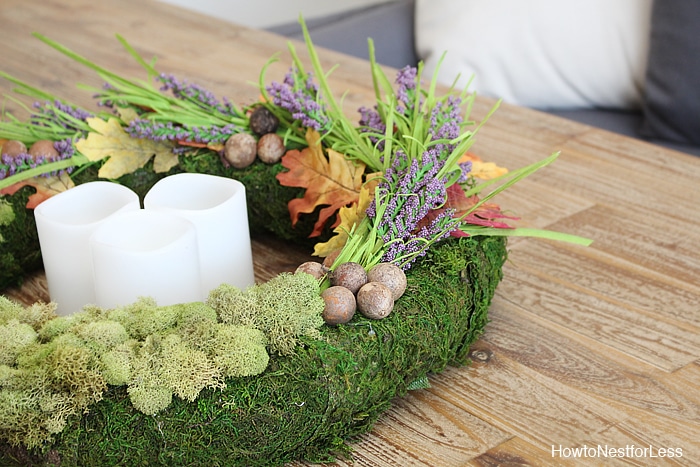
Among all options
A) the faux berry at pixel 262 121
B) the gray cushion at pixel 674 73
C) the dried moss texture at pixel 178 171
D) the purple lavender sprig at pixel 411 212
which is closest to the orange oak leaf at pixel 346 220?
the purple lavender sprig at pixel 411 212

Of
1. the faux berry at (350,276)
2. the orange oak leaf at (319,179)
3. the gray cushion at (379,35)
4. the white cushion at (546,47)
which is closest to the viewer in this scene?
the faux berry at (350,276)

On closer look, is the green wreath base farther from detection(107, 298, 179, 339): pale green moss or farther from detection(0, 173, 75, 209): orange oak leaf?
detection(0, 173, 75, 209): orange oak leaf

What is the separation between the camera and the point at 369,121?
3.50ft

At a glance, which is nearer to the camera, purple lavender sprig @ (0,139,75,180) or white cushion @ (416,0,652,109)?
purple lavender sprig @ (0,139,75,180)

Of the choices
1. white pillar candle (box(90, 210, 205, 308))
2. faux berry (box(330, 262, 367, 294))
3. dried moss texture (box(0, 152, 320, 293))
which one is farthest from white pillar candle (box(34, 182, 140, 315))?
faux berry (box(330, 262, 367, 294))

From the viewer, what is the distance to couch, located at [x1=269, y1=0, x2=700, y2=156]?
182 centimetres

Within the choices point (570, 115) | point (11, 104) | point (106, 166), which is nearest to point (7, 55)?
point (11, 104)

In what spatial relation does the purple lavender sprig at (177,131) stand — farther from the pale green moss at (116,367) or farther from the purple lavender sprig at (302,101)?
the pale green moss at (116,367)

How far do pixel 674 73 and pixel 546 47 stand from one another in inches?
11.8

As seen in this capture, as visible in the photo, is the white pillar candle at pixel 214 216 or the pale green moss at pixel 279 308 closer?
the pale green moss at pixel 279 308

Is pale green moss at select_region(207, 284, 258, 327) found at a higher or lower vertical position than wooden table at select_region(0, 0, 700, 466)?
higher

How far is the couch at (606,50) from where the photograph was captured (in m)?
1.82

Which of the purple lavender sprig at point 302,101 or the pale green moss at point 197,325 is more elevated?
the purple lavender sprig at point 302,101

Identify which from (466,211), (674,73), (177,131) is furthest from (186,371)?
(674,73)
